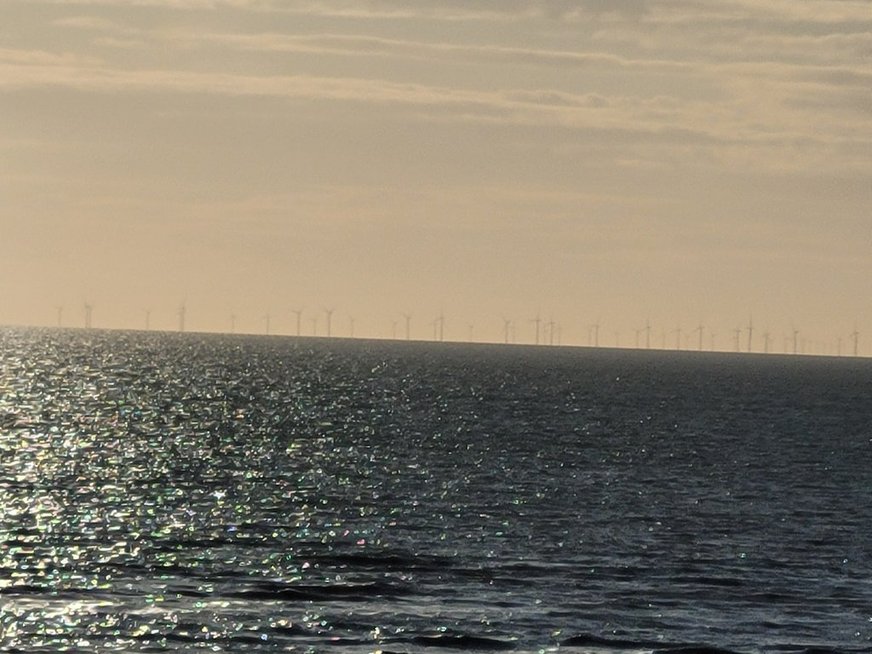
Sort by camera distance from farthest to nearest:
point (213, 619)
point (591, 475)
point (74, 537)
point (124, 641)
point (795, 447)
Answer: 1. point (795, 447)
2. point (591, 475)
3. point (74, 537)
4. point (213, 619)
5. point (124, 641)

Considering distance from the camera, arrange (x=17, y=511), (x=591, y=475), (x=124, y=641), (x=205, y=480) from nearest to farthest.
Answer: (x=124, y=641)
(x=17, y=511)
(x=205, y=480)
(x=591, y=475)

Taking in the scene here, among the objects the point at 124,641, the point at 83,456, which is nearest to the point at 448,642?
the point at 124,641

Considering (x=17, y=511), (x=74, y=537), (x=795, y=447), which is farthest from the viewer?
(x=795, y=447)

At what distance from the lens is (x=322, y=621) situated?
5566cm

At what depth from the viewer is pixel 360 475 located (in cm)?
10806

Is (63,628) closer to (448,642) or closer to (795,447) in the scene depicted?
(448,642)

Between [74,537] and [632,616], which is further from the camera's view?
[74,537]

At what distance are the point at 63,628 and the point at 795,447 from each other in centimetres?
9860

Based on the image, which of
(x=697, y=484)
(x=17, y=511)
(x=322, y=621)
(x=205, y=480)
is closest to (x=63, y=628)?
(x=322, y=621)

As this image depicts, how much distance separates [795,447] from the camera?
140 meters

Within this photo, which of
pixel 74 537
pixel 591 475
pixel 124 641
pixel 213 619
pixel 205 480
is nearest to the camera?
pixel 124 641

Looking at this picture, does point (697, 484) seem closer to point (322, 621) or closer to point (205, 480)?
point (205, 480)

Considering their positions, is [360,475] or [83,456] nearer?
[360,475]

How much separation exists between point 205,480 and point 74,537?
1169 inches
